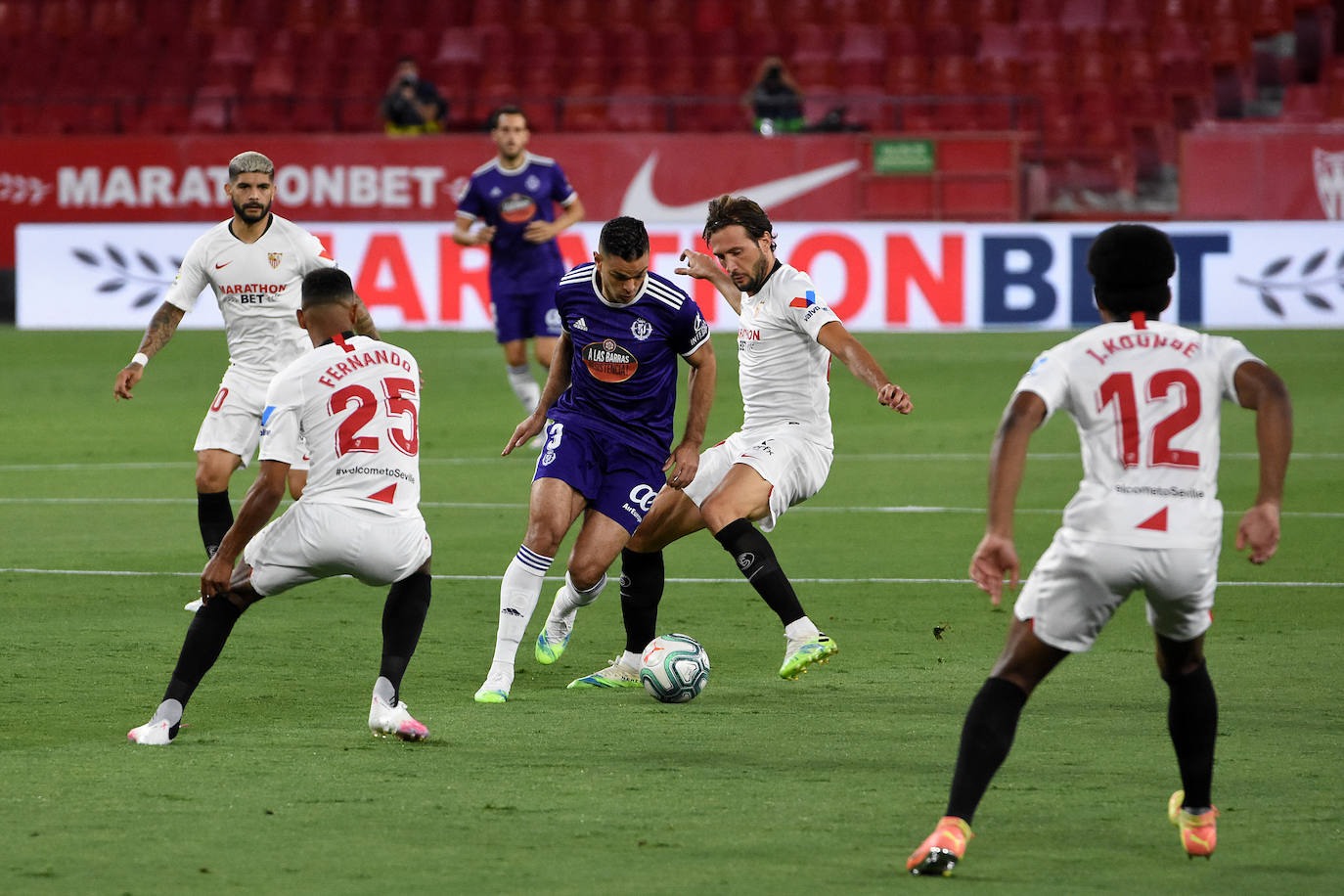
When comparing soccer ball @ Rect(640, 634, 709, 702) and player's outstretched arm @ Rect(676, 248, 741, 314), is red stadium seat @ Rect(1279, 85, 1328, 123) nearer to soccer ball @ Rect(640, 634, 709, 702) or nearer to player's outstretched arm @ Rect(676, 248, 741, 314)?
player's outstretched arm @ Rect(676, 248, 741, 314)

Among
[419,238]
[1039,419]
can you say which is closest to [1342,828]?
[1039,419]

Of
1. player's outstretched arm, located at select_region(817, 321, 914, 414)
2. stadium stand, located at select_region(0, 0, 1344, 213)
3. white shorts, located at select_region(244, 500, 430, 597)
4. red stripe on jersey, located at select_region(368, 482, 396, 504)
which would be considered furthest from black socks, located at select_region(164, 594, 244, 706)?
stadium stand, located at select_region(0, 0, 1344, 213)

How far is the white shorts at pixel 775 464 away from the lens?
7.89m

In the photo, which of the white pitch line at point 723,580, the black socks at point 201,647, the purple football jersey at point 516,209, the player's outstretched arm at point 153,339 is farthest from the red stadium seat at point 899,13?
the black socks at point 201,647

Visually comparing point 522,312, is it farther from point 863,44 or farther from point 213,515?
point 863,44

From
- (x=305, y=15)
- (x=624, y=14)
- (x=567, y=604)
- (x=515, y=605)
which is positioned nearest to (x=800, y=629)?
(x=567, y=604)

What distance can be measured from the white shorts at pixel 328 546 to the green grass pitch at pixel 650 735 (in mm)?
585

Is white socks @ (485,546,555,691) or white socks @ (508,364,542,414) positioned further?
white socks @ (508,364,542,414)

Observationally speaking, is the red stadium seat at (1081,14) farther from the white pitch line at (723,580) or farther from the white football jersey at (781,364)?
the white football jersey at (781,364)

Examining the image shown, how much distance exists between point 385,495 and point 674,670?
143 centimetres

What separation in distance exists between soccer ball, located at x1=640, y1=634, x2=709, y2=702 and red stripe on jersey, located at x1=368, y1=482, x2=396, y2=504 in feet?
4.42

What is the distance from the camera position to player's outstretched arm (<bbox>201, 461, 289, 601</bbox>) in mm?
5992

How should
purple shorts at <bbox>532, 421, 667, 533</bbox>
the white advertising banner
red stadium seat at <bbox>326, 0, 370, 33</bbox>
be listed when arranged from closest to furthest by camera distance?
purple shorts at <bbox>532, 421, 667, 533</bbox> → the white advertising banner → red stadium seat at <bbox>326, 0, 370, 33</bbox>

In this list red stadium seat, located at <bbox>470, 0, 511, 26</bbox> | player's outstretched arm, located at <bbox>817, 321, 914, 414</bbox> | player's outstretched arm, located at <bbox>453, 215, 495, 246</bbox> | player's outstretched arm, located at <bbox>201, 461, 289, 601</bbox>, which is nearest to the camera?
player's outstretched arm, located at <bbox>201, 461, 289, 601</bbox>
